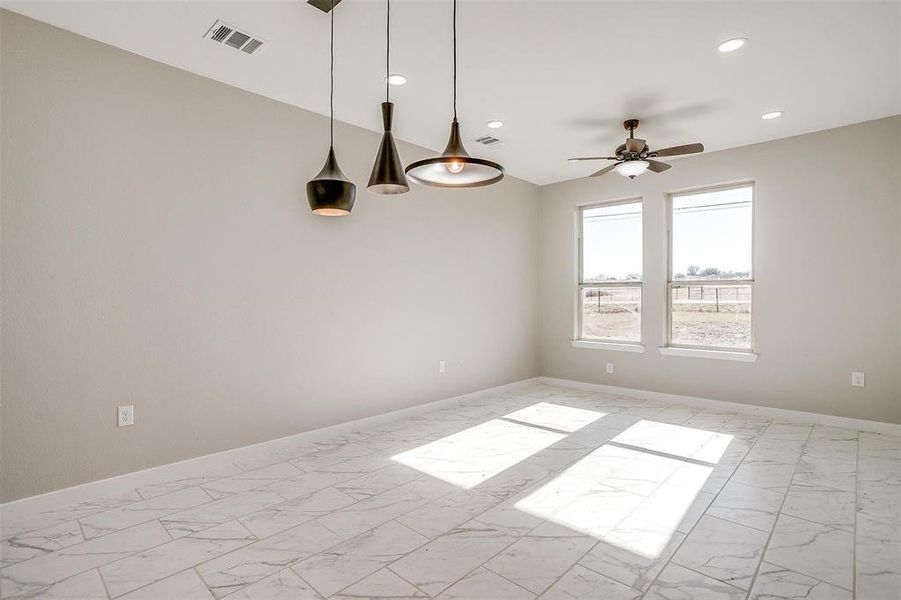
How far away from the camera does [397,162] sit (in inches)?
86.5

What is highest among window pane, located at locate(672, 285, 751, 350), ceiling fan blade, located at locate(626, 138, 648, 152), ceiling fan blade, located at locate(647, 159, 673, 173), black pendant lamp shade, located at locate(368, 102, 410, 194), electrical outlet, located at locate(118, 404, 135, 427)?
ceiling fan blade, located at locate(626, 138, 648, 152)

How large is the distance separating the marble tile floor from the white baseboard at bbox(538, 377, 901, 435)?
9.2 inches

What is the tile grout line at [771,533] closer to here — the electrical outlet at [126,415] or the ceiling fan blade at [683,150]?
the ceiling fan blade at [683,150]

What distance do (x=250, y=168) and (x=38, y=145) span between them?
3.96 ft

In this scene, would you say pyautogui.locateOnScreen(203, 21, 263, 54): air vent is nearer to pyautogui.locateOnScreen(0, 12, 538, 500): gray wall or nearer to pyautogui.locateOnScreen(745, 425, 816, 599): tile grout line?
pyautogui.locateOnScreen(0, 12, 538, 500): gray wall

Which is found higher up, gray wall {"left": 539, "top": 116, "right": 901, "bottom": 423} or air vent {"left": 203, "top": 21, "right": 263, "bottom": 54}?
air vent {"left": 203, "top": 21, "right": 263, "bottom": 54}

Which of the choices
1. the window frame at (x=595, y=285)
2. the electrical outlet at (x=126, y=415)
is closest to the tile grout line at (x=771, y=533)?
the window frame at (x=595, y=285)

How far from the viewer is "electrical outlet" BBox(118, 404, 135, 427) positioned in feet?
9.47

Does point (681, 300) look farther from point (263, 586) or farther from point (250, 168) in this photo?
point (263, 586)

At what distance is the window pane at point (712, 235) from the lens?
16.0ft

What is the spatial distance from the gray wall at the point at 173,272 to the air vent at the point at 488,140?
72 cm

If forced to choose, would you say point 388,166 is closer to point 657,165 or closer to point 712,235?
point 657,165

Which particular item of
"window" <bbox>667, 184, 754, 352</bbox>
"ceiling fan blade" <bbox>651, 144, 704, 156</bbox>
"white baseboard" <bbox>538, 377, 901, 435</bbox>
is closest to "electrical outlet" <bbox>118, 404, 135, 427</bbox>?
"ceiling fan blade" <bbox>651, 144, 704, 156</bbox>

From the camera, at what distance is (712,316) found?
508 cm
